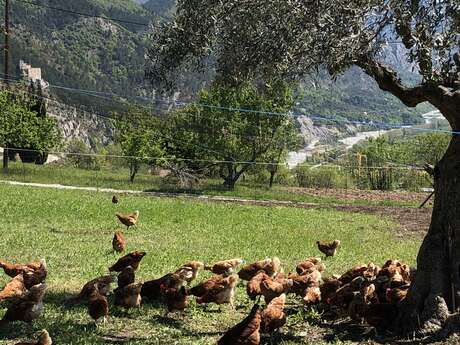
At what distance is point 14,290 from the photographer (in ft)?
25.9

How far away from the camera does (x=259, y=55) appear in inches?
273

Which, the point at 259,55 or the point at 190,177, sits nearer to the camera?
the point at 259,55

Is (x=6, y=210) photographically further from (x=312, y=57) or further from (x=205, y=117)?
(x=205, y=117)

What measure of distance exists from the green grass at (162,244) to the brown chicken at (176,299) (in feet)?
0.75

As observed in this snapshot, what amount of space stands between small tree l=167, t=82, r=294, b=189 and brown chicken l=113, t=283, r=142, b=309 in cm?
3060

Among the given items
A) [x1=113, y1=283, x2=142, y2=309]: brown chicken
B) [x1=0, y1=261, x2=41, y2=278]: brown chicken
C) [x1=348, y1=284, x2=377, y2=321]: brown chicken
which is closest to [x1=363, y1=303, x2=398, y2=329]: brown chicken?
[x1=348, y1=284, x2=377, y2=321]: brown chicken

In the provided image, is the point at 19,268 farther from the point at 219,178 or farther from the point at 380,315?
the point at 219,178

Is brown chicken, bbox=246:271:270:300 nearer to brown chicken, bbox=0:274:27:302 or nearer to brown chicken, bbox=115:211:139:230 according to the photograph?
brown chicken, bbox=0:274:27:302

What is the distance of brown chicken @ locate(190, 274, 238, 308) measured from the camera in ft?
27.1

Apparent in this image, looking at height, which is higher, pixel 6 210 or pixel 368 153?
pixel 368 153

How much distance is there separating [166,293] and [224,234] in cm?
965

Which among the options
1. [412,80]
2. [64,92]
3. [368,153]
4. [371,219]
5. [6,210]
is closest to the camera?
[412,80]

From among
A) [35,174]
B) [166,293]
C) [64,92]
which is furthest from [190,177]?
[64,92]

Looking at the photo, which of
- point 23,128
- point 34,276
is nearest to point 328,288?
point 34,276
